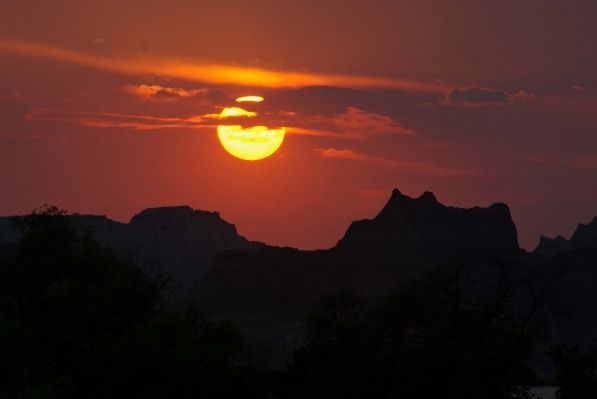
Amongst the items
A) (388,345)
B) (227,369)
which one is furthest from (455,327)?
(227,369)

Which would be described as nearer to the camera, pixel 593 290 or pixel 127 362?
pixel 127 362

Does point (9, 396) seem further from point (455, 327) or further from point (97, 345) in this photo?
point (455, 327)

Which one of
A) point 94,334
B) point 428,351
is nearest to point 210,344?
point 94,334

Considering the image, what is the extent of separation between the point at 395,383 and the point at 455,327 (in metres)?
5.10

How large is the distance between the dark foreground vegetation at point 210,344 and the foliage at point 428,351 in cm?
8

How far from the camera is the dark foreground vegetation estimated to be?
47188 millimetres

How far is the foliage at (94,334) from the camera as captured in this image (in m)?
49.8

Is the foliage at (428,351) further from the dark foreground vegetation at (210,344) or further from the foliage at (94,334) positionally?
the foliage at (94,334)

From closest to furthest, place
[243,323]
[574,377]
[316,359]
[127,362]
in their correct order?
[127,362] < [316,359] < [574,377] < [243,323]

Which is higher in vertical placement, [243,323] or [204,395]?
[204,395]

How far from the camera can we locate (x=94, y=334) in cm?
5538

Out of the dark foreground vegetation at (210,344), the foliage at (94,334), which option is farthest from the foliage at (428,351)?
the foliage at (94,334)

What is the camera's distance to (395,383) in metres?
47.2

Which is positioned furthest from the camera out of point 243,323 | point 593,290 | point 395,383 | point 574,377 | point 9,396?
point 593,290
